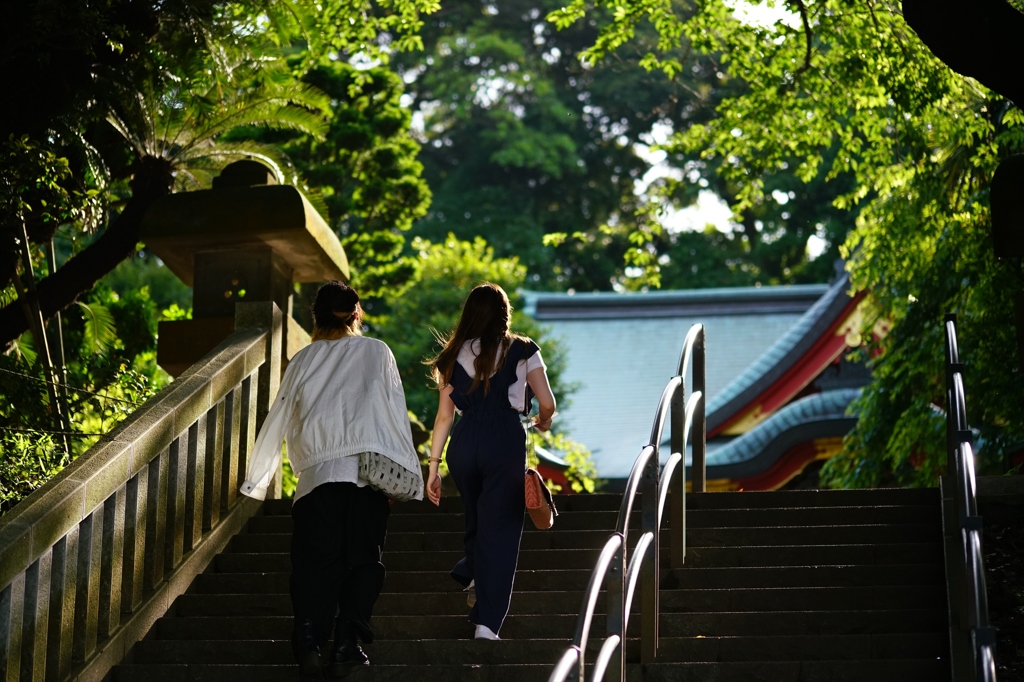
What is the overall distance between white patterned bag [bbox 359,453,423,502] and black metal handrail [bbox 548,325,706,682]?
2.75 ft

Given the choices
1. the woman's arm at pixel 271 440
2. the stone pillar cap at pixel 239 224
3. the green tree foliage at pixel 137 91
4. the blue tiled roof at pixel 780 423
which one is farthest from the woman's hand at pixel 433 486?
the blue tiled roof at pixel 780 423

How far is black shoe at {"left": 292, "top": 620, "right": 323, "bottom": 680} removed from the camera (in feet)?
15.3

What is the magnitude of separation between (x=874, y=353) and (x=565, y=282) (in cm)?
1638

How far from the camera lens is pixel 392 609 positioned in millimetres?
5703

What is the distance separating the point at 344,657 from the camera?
4.76m

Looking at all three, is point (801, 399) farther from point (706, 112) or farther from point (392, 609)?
point (706, 112)

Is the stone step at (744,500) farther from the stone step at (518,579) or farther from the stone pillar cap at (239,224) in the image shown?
the stone pillar cap at (239,224)

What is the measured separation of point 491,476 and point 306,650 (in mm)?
994

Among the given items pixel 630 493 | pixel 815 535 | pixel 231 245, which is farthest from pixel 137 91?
pixel 630 493

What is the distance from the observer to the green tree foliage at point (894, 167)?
9.99m

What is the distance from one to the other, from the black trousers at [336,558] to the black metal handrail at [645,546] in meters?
0.87

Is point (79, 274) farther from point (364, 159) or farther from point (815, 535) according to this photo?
point (364, 159)

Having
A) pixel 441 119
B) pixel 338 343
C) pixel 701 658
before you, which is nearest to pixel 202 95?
pixel 338 343

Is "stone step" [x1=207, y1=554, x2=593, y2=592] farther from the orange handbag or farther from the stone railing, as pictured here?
the orange handbag
